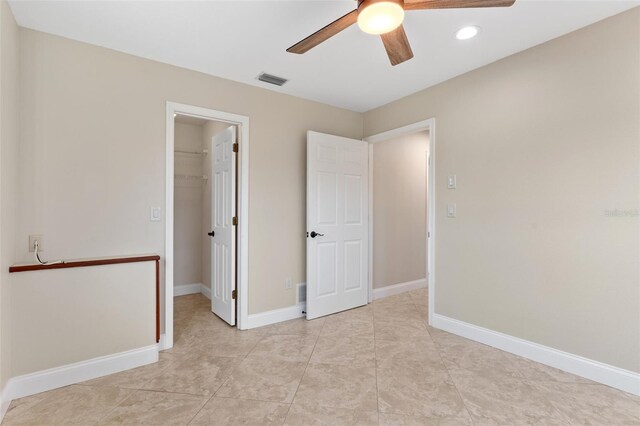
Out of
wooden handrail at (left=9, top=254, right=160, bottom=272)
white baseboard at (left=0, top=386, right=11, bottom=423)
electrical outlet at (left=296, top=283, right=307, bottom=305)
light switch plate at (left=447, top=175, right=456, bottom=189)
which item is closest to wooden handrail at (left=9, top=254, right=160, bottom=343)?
wooden handrail at (left=9, top=254, right=160, bottom=272)

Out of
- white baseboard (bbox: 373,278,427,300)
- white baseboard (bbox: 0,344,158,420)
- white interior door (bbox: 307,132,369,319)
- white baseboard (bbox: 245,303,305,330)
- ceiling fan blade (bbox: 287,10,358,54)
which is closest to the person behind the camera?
ceiling fan blade (bbox: 287,10,358,54)

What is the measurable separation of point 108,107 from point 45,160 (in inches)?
23.1

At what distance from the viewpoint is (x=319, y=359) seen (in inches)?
96.1

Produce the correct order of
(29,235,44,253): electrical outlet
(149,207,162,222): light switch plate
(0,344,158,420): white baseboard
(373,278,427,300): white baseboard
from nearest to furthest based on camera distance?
1. (0,344,158,420): white baseboard
2. (29,235,44,253): electrical outlet
3. (149,207,162,222): light switch plate
4. (373,278,427,300): white baseboard

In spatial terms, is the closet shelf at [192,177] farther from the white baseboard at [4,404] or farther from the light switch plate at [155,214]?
the white baseboard at [4,404]

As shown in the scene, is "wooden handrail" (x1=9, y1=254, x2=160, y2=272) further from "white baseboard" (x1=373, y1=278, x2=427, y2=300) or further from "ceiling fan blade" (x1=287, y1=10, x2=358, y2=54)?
"white baseboard" (x1=373, y1=278, x2=427, y2=300)

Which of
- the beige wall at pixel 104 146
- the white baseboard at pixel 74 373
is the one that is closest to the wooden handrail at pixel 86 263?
the beige wall at pixel 104 146

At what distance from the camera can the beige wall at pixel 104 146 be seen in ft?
7.07

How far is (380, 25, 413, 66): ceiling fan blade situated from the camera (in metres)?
1.77

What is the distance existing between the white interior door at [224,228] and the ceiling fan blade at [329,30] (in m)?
1.45

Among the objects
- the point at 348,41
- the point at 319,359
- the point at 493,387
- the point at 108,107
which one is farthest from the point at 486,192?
the point at 108,107

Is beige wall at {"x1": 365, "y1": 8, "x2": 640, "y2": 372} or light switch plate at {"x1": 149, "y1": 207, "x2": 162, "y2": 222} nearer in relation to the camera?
beige wall at {"x1": 365, "y1": 8, "x2": 640, "y2": 372}

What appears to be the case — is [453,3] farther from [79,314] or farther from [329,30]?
[79,314]

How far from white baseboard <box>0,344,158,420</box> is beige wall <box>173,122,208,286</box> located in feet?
6.70
